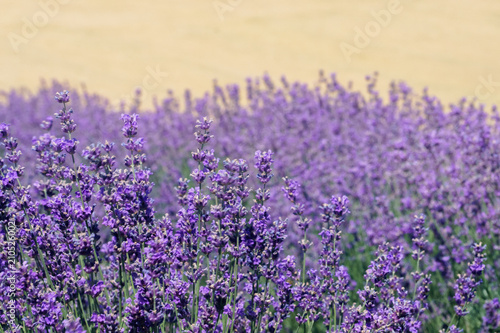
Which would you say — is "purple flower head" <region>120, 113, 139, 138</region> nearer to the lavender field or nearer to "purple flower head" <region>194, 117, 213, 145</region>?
the lavender field

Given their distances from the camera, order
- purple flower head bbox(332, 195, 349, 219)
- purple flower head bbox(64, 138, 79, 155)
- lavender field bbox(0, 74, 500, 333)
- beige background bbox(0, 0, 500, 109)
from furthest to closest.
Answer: beige background bbox(0, 0, 500, 109), purple flower head bbox(332, 195, 349, 219), purple flower head bbox(64, 138, 79, 155), lavender field bbox(0, 74, 500, 333)

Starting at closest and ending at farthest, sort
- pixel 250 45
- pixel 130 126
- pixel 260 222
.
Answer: pixel 260 222 → pixel 130 126 → pixel 250 45

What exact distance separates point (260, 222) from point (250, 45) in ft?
38.5

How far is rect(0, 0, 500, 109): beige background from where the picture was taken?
11.7m

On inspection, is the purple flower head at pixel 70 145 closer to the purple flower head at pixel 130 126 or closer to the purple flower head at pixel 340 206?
the purple flower head at pixel 130 126

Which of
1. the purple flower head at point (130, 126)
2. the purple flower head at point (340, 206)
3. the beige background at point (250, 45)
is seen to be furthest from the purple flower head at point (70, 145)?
the beige background at point (250, 45)

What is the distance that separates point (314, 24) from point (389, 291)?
1227 cm

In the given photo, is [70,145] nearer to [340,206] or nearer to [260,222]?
[260,222]

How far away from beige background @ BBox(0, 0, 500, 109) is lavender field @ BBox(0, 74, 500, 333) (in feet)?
15.0

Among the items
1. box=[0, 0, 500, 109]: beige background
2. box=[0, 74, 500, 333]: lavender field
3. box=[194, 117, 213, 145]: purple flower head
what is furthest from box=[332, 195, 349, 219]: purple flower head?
box=[0, 0, 500, 109]: beige background

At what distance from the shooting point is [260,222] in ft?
7.27

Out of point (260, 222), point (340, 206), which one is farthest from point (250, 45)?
point (260, 222)

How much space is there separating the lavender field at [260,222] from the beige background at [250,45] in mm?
4558

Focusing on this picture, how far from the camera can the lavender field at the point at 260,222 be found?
2.17 meters
